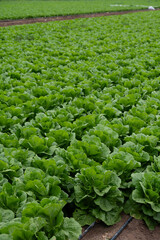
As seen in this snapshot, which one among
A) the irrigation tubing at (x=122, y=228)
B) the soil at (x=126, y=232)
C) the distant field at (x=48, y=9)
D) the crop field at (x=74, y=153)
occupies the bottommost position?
the soil at (x=126, y=232)

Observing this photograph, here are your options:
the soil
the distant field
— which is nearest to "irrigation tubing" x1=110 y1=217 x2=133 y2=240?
the soil

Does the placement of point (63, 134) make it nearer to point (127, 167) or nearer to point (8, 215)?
point (127, 167)

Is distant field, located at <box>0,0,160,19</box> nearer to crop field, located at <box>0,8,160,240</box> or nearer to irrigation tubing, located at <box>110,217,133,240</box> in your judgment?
crop field, located at <box>0,8,160,240</box>

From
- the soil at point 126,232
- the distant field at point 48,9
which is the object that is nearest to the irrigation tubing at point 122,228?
the soil at point 126,232

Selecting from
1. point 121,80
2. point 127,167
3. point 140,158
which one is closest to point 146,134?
point 140,158

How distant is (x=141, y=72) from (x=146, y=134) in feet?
12.8

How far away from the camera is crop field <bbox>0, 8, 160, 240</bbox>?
109 inches

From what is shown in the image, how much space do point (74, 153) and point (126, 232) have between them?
3.89 feet

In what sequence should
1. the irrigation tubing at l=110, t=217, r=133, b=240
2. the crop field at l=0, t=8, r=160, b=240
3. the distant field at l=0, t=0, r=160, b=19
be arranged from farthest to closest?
the distant field at l=0, t=0, r=160, b=19, the irrigation tubing at l=110, t=217, r=133, b=240, the crop field at l=0, t=8, r=160, b=240

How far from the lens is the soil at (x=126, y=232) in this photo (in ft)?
9.52

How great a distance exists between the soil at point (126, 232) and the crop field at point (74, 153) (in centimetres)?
8

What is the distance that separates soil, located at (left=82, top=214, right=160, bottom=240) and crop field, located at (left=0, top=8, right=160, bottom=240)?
0.26 feet

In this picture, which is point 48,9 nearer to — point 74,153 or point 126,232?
point 74,153

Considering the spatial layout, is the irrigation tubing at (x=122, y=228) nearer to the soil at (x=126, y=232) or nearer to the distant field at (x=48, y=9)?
the soil at (x=126, y=232)
